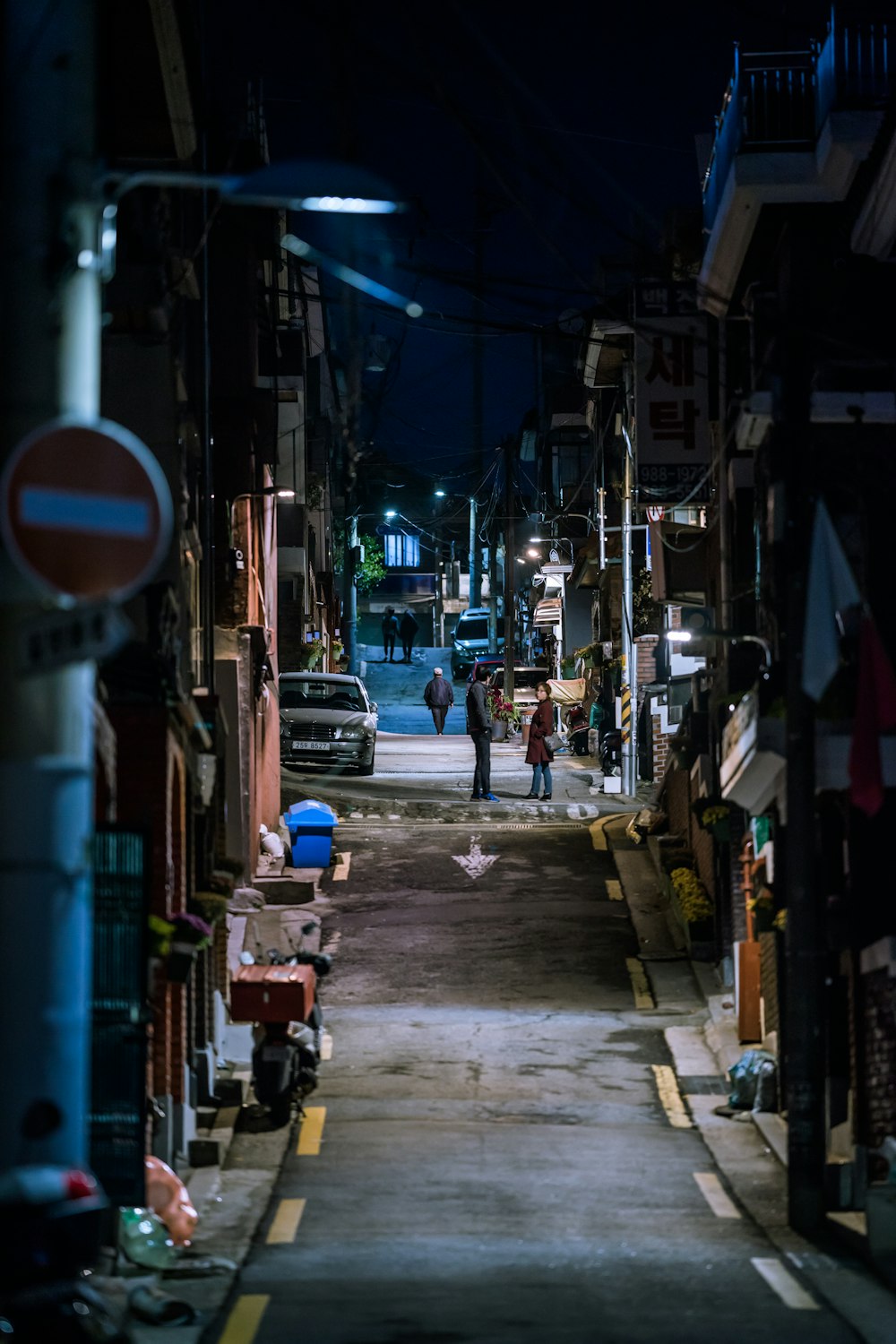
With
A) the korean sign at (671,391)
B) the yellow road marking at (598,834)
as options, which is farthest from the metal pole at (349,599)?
the korean sign at (671,391)

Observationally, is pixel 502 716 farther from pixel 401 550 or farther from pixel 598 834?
pixel 401 550

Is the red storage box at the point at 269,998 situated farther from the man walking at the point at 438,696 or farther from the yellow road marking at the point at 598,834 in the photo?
the man walking at the point at 438,696

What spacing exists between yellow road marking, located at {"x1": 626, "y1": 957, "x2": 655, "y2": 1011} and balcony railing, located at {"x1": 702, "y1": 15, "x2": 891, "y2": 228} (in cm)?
1002

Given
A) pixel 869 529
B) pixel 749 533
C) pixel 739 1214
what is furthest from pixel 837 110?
pixel 739 1214

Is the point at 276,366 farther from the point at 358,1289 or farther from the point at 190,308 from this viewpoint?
the point at 358,1289

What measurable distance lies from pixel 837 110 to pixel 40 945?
13430 millimetres

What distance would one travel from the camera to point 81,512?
5852 millimetres

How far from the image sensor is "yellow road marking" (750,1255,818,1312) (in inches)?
409

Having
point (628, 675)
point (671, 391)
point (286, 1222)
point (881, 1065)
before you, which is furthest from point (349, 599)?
point (286, 1222)

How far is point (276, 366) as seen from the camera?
27406 millimetres

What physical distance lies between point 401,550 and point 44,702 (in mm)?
94995

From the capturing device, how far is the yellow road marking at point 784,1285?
34.1ft

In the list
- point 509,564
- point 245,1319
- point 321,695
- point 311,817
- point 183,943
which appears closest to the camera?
point 245,1319

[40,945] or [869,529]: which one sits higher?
[869,529]
